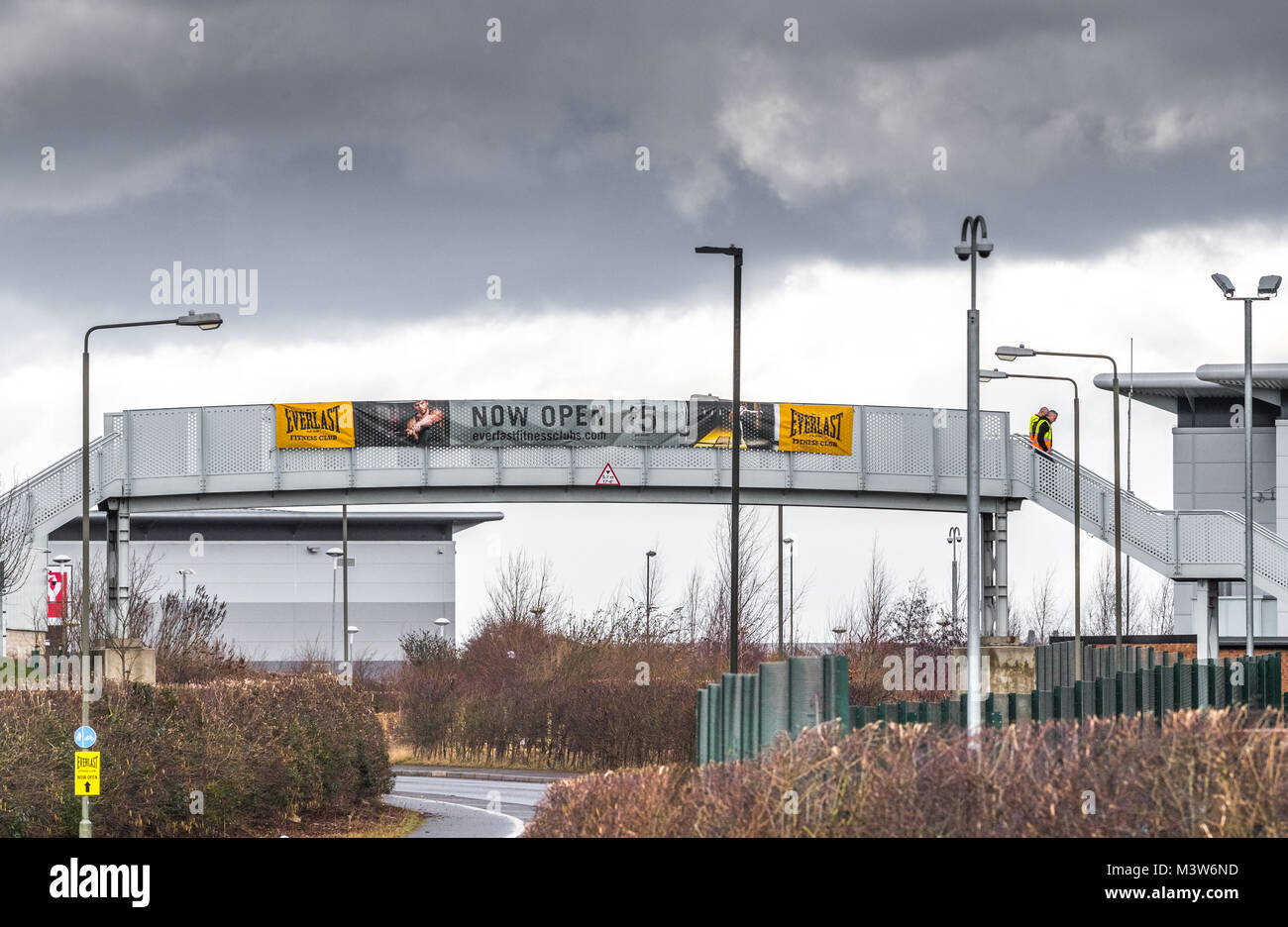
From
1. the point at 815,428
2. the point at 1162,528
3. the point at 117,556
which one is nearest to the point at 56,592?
the point at 117,556

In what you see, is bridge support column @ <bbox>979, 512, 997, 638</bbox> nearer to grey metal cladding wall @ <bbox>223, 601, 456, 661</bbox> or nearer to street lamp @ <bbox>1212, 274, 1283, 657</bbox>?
street lamp @ <bbox>1212, 274, 1283, 657</bbox>

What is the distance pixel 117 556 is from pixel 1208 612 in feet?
89.8

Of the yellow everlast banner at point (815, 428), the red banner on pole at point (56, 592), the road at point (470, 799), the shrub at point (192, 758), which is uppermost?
the yellow everlast banner at point (815, 428)

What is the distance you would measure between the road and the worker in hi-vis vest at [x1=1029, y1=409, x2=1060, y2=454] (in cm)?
1416

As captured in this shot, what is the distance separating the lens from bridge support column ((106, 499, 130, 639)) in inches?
1531

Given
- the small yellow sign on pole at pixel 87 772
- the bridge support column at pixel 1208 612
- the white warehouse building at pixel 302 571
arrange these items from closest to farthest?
the small yellow sign on pole at pixel 87 772
the bridge support column at pixel 1208 612
the white warehouse building at pixel 302 571

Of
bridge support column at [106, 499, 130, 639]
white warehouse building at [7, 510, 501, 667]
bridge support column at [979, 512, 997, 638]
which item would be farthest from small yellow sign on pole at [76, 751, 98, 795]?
white warehouse building at [7, 510, 501, 667]

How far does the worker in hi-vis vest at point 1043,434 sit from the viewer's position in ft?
136

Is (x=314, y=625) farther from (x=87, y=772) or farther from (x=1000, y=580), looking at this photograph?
(x=87, y=772)

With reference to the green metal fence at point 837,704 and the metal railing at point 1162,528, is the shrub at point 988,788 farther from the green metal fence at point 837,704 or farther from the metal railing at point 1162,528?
the metal railing at point 1162,528

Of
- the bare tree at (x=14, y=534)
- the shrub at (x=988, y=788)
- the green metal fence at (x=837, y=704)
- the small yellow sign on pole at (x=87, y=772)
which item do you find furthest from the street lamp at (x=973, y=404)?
the bare tree at (x=14, y=534)

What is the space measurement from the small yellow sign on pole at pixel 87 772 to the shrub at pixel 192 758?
0.40 m
